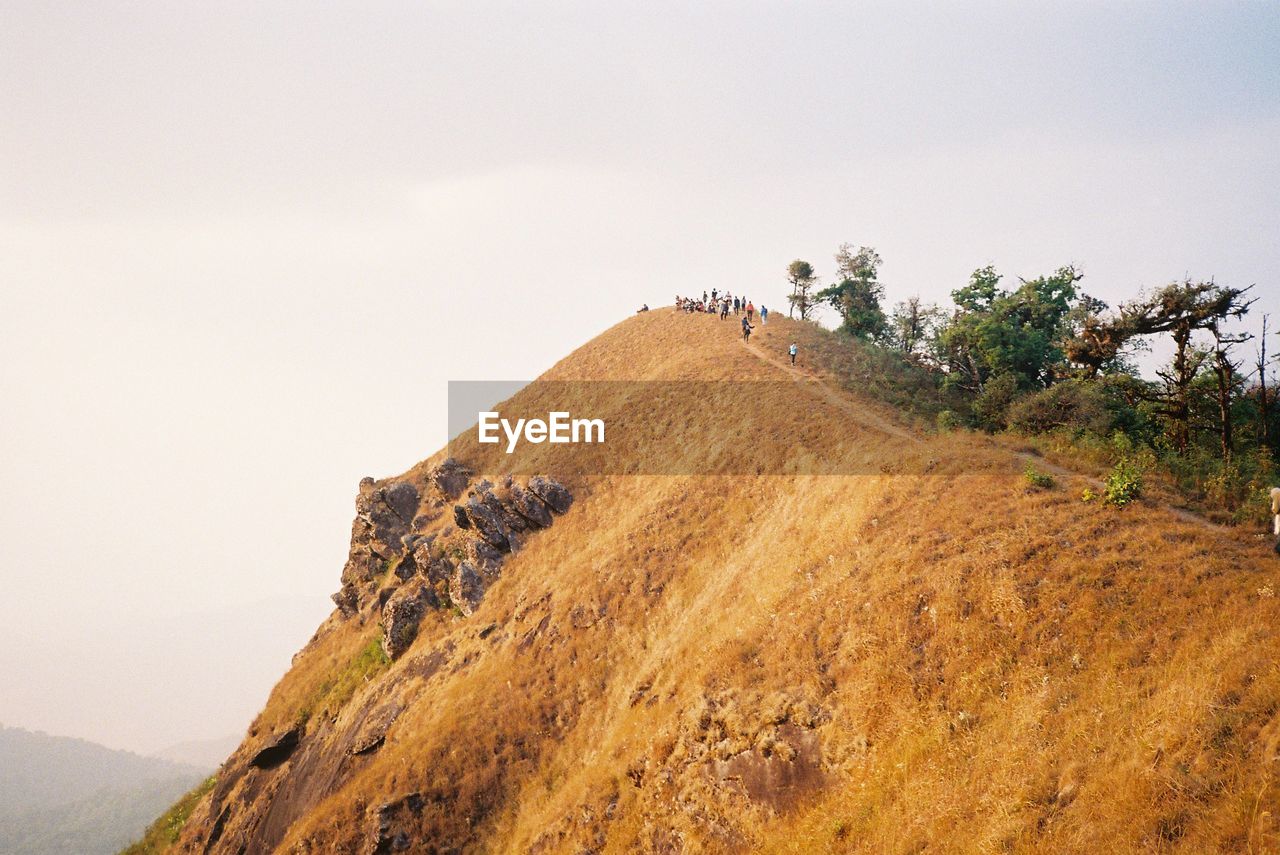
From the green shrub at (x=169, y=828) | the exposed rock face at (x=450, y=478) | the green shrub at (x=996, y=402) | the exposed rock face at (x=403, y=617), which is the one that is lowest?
the green shrub at (x=169, y=828)

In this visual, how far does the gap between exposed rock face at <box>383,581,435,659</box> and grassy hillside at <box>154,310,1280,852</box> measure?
0.84 metres

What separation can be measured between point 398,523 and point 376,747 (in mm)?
20484

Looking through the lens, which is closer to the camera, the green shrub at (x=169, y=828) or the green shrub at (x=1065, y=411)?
the green shrub at (x=1065, y=411)

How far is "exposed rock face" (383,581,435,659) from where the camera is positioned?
36.1m

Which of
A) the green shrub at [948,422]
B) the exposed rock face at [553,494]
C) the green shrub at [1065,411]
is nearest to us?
the green shrub at [1065,411]

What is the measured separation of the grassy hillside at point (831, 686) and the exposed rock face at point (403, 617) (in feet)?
2.77

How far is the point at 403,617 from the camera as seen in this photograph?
36.8 meters

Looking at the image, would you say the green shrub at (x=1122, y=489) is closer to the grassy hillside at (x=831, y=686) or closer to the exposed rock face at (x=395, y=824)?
the grassy hillside at (x=831, y=686)

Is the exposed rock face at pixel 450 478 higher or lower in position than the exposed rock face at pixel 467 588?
higher

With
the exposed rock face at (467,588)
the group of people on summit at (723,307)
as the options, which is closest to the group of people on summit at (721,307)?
the group of people on summit at (723,307)

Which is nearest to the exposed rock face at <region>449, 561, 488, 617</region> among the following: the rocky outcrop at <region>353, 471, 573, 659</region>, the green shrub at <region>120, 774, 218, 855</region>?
the rocky outcrop at <region>353, 471, 573, 659</region>

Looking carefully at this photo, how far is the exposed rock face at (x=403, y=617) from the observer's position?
118 feet

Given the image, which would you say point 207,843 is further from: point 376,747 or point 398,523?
point 398,523

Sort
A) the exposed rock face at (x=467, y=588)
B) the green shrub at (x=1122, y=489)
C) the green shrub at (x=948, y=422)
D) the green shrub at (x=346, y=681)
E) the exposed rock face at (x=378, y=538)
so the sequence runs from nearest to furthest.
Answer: the green shrub at (x=1122, y=489) < the green shrub at (x=948, y=422) < the exposed rock face at (x=467, y=588) < the green shrub at (x=346, y=681) < the exposed rock face at (x=378, y=538)
